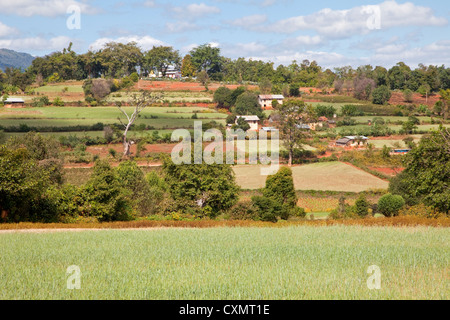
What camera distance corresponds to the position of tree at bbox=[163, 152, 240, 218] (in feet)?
118

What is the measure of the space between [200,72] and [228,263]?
105327 millimetres

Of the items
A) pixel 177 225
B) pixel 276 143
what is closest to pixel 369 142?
pixel 276 143

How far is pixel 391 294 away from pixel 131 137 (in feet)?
182

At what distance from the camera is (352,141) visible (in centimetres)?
6856

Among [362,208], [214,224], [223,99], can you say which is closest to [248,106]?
[223,99]

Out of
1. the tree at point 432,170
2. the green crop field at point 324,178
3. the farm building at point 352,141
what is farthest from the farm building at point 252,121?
the tree at point 432,170

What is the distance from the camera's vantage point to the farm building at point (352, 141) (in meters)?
67.8

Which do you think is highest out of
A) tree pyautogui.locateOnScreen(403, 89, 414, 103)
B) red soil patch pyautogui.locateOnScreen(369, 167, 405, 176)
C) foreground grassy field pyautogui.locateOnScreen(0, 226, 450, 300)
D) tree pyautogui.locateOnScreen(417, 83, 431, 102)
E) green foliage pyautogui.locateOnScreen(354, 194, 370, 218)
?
tree pyautogui.locateOnScreen(417, 83, 431, 102)

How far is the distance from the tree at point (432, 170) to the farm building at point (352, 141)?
1338 inches

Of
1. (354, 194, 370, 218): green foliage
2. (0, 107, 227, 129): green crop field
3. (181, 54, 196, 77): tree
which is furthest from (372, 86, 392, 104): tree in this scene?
(354, 194, 370, 218): green foliage

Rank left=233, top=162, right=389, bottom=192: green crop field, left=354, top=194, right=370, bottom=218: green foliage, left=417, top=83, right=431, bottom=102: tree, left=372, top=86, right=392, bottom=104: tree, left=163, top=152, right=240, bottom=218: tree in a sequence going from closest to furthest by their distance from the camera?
left=163, top=152, right=240, bottom=218: tree, left=354, top=194, right=370, bottom=218: green foliage, left=233, top=162, right=389, bottom=192: green crop field, left=372, top=86, right=392, bottom=104: tree, left=417, top=83, right=431, bottom=102: tree

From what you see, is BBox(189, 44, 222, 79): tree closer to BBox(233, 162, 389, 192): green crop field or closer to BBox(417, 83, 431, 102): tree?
BBox(417, 83, 431, 102): tree

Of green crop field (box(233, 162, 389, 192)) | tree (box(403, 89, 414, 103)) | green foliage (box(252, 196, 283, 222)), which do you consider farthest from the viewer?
tree (box(403, 89, 414, 103))

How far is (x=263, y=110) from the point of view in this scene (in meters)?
91.3
